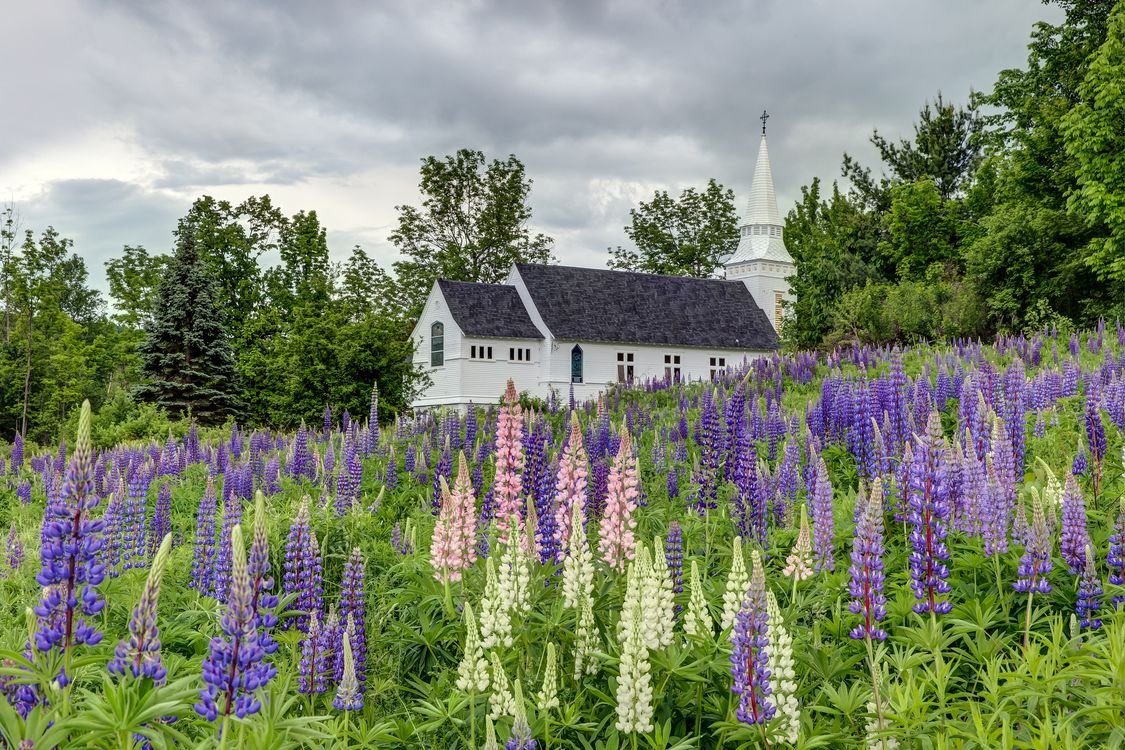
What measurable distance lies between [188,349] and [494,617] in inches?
1373

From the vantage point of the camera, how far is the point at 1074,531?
4309 mm

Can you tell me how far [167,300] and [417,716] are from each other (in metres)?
35.3

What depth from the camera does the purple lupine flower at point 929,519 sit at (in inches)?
153

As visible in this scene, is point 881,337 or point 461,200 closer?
point 881,337

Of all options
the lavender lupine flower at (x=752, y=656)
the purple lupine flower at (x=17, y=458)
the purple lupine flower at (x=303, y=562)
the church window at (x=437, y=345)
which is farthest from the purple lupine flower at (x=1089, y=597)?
the church window at (x=437, y=345)

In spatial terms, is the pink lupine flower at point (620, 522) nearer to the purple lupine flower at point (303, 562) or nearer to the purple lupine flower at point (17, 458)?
the purple lupine flower at point (303, 562)

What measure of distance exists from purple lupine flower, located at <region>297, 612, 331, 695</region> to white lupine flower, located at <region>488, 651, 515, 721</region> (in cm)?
93

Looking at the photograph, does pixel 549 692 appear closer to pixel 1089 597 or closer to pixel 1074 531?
pixel 1089 597

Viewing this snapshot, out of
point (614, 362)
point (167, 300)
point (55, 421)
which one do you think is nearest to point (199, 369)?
point (167, 300)

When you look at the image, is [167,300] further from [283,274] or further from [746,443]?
[746,443]

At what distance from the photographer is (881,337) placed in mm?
30609

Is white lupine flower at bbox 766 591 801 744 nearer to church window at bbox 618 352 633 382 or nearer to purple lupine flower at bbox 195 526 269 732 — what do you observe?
purple lupine flower at bbox 195 526 269 732

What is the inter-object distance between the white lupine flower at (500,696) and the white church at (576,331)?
39.3m

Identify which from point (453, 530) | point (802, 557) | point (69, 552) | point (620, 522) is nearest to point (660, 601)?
point (620, 522)
